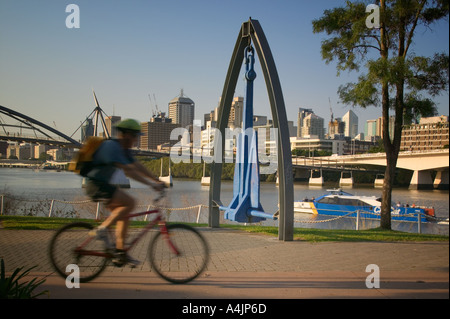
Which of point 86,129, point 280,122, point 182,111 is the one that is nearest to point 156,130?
point 86,129

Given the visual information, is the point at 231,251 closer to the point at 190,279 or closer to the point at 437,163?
the point at 190,279

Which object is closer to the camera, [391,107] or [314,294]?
[314,294]

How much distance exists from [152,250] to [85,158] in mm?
1338

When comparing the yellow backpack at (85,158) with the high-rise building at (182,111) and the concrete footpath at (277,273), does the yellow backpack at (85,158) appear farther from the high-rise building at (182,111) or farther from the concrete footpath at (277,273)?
the high-rise building at (182,111)

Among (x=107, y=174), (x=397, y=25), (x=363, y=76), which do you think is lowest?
(x=107, y=174)

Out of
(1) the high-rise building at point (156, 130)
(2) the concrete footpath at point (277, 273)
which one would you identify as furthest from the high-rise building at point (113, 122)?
(1) the high-rise building at point (156, 130)

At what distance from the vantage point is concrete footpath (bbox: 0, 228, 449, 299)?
4.22 metres

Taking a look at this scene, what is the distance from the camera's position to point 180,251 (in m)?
4.93

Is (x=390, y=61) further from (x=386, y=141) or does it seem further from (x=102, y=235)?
(x=102, y=235)

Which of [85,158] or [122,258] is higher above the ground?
[85,158]

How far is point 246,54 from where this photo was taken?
941 centimetres
